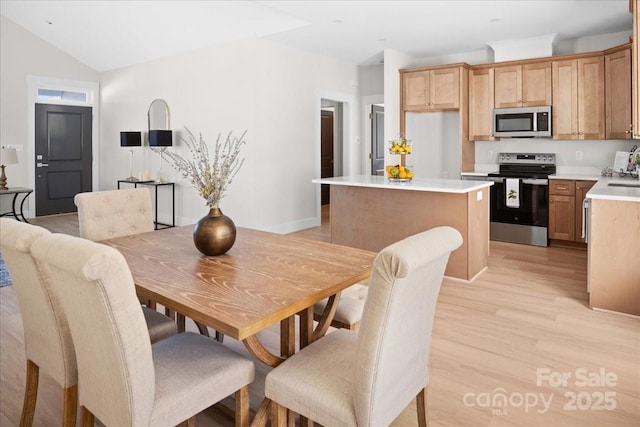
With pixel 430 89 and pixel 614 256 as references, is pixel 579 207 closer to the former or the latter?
pixel 614 256

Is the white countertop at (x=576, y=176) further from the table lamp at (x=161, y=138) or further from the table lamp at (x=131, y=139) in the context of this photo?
the table lamp at (x=131, y=139)

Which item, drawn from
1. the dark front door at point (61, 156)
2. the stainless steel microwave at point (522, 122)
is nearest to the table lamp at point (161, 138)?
the dark front door at point (61, 156)

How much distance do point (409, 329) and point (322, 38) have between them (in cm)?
507

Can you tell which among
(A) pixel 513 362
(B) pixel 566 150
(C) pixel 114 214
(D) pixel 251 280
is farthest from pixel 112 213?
(B) pixel 566 150

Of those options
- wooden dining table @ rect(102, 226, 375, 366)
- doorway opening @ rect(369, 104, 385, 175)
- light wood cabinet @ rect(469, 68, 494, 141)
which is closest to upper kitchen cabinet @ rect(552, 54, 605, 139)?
light wood cabinet @ rect(469, 68, 494, 141)

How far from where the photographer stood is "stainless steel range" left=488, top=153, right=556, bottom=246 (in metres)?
5.43

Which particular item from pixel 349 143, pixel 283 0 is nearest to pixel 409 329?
pixel 283 0

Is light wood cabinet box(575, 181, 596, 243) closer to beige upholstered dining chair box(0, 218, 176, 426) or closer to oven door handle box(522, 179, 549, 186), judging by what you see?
oven door handle box(522, 179, 549, 186)

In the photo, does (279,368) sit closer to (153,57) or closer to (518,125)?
(518,125)

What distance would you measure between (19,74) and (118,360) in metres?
7.89

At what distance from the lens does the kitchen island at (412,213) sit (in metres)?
4.08

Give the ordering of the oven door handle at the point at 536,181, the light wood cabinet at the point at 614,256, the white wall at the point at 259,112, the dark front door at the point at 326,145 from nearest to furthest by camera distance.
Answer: the light wood cabinet at the point at 614,256, the oven door handle at the point at 536,181, the white wall at the point at 259,112, the dark front door at the point at 326,145

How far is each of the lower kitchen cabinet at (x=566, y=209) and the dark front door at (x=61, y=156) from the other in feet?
24.7

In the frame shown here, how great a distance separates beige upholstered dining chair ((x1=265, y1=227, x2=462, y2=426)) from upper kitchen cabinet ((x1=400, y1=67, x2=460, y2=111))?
16.3 feet
